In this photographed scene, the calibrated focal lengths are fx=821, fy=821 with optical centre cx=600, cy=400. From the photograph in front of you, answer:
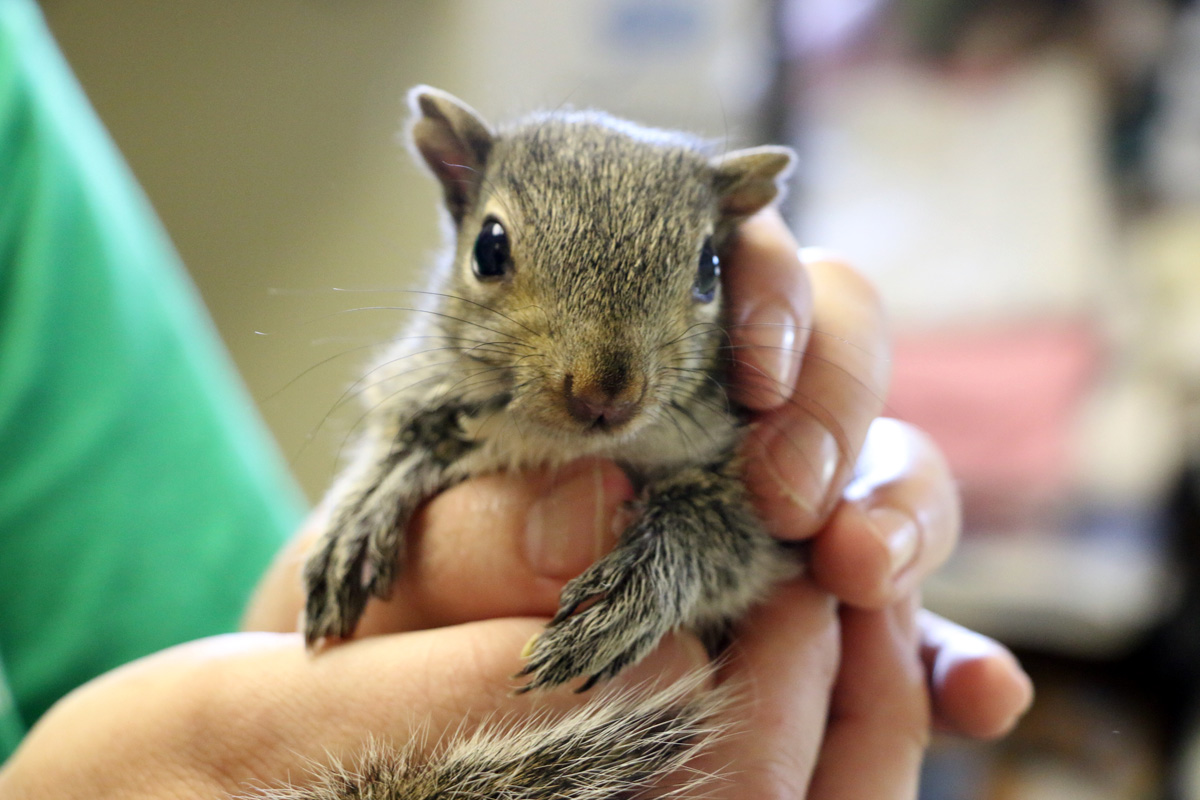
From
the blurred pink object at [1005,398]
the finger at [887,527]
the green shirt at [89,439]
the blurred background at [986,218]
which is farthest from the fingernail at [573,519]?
the blurred pink object at [1005,398]

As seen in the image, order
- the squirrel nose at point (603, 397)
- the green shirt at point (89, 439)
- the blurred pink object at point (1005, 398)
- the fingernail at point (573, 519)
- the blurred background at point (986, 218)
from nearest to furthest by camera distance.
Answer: the squirrel nose at point (603, 397), the fingernail at point (573, 519), the green shirt at point (89, 439), the blurred background at point (986, 218), the blurred pink object at point (1005, 398)

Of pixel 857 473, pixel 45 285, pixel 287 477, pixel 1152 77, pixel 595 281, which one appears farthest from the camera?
pixel 287 477

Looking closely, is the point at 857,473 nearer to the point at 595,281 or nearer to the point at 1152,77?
the point at 595,281

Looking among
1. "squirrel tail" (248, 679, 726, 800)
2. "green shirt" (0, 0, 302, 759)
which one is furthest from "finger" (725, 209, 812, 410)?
"green shirt" (0, 0, 302, 759)

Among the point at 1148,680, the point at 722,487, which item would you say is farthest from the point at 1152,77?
the point at 722,487

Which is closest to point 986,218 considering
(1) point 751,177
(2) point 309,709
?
(1) point 751,177

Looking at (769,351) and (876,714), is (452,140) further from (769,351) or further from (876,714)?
(876,714)

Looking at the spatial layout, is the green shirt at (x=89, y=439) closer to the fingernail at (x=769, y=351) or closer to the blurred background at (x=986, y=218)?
the blurred background at (x=986, y=218)
